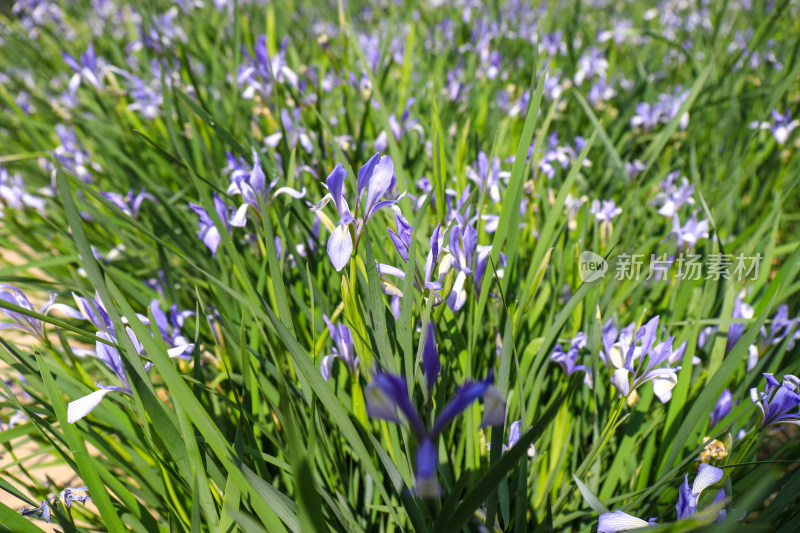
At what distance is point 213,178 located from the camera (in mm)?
1710

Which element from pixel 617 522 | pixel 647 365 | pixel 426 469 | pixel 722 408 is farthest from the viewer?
pixel 722 408

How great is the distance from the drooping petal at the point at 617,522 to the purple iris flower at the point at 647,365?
0.23 metres

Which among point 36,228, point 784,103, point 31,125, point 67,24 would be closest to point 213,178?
point 36,228

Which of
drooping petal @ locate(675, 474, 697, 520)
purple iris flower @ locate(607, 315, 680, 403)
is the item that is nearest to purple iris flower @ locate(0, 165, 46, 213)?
purple iris flower @ locate(607, 315, 680, 403)

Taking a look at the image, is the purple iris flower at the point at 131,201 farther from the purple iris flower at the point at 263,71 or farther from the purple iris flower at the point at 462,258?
the purple iris flower at the point at 462,258

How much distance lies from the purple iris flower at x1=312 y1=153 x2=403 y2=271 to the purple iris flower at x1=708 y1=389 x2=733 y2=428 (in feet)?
2.70

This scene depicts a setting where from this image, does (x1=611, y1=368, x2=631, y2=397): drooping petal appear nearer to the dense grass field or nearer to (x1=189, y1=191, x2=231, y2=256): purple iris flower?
the dense grass field

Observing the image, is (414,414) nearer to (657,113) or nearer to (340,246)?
(340,246)

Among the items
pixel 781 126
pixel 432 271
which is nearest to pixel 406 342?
pixel 432 271

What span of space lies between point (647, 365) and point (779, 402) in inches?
7.6

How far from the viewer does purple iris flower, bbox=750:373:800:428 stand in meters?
0.74

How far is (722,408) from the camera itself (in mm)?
982

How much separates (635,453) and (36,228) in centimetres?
209

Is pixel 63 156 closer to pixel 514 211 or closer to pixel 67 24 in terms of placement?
pixel 514 211
